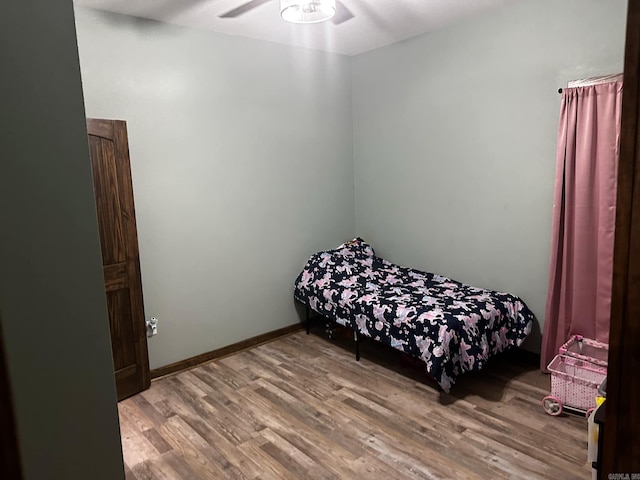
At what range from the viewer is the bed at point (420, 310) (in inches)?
112

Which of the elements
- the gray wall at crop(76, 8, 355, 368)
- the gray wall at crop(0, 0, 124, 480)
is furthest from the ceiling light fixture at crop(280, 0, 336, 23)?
the gray wall at crop(0, 0, 124, 480)

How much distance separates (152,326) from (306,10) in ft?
7.94

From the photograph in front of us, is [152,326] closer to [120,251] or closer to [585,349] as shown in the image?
[120,251]

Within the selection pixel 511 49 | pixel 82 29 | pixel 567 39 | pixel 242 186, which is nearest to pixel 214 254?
pixel 242 186

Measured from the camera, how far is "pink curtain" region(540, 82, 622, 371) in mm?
2719

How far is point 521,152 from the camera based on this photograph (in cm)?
321

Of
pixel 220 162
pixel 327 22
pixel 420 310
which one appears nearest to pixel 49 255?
pixel 420 310

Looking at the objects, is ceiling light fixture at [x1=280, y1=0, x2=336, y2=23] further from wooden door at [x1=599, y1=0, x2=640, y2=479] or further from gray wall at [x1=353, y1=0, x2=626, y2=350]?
wooden door at [x1=599, y1=0, x2=640, y2=479]

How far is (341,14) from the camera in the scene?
3184 mm

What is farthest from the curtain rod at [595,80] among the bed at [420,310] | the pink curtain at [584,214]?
the bed at [420,310]

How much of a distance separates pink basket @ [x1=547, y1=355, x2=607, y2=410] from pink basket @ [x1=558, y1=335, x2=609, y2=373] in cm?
3

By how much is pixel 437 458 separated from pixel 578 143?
2.12 meters

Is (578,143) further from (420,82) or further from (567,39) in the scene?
(420,82)

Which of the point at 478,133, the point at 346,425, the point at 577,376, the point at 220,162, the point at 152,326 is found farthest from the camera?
the point at 220,162
